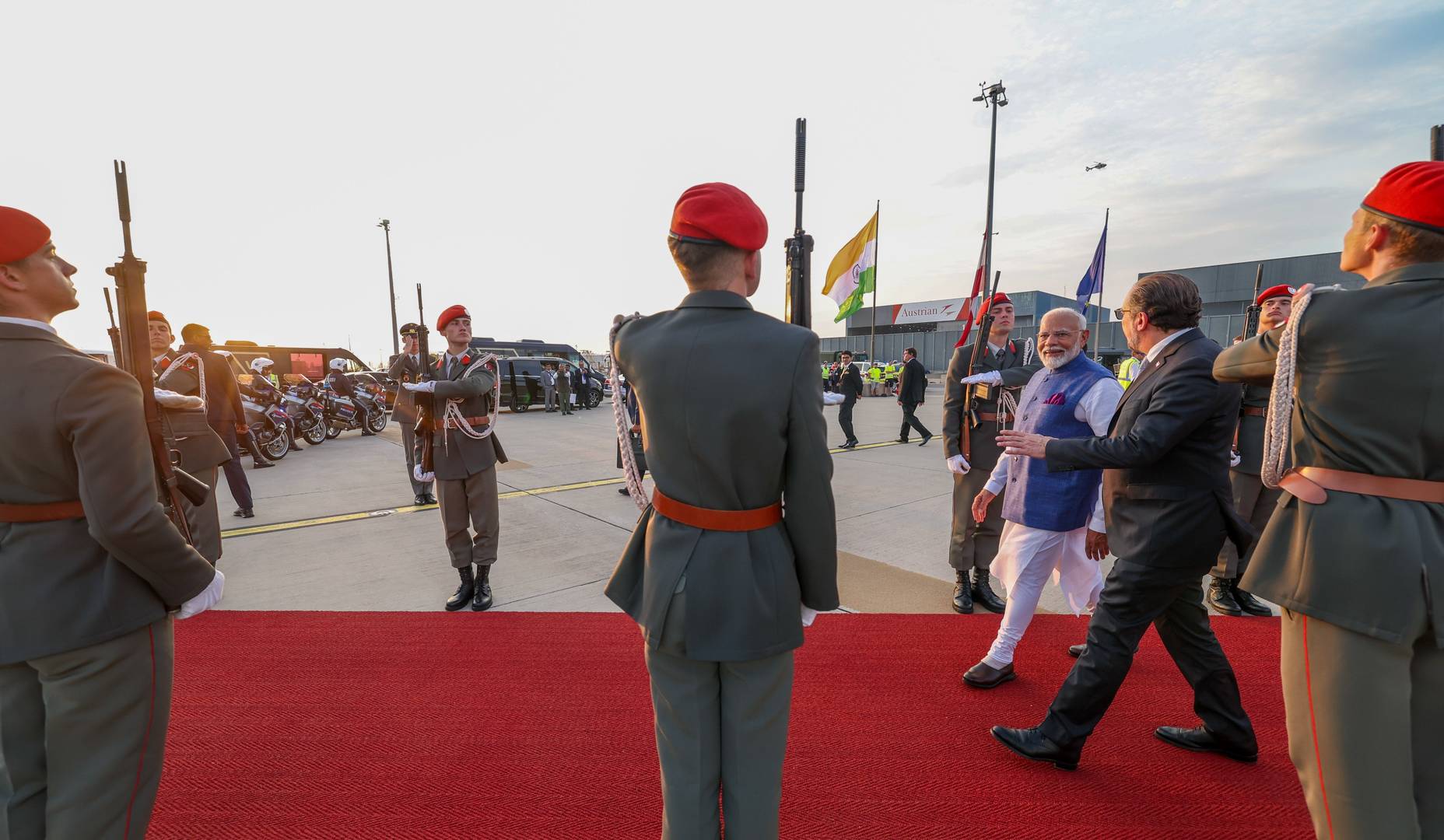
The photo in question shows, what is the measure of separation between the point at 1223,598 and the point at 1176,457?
2447 millimetres

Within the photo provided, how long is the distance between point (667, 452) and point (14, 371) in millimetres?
1426

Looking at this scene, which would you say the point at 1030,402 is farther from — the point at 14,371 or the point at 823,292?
the point at 823,292

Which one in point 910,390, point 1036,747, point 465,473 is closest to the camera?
point 1036,747

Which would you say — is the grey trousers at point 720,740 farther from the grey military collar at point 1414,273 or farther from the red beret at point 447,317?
the red beret at point 447,317

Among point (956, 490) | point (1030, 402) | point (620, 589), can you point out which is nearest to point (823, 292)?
point (956, 490)

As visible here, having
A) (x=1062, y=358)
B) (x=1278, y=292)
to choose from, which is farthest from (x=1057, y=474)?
(x=1278, y=292)

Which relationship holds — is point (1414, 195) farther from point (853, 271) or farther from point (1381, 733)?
point (853, 271)

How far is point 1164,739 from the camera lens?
8.21 ft

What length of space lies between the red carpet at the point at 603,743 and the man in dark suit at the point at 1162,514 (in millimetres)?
206

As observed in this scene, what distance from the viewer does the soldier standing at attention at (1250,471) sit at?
153 inches

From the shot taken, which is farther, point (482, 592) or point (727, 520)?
point (482, 592)

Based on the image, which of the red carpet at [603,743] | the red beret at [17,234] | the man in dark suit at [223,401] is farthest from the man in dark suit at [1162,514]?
the man in dark suit at [223,401]

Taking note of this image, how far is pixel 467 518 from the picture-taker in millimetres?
4031

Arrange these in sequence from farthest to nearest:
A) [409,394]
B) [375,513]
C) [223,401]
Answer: [375,513] → [223,401] → [409,394]
